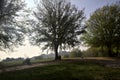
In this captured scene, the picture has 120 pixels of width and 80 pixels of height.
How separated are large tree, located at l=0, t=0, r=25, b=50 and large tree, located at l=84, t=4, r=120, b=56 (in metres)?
17.2

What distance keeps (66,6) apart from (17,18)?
10215mm

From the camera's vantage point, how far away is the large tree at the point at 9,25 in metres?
19.9

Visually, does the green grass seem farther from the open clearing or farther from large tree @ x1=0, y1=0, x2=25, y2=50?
large tree @ x1=0, y1=0, x2=25, y2=50

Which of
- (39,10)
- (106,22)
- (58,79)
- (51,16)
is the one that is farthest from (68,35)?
(58,79)

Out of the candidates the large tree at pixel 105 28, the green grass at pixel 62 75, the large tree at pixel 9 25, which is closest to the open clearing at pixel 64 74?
the green grass at pixel 62 75

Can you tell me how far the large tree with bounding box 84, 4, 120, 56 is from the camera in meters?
32.9

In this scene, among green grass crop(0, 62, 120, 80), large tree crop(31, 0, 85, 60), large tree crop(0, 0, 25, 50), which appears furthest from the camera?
large tree crop(31, 0, 85, 60)

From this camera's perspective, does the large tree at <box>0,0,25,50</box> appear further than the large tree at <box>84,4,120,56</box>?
No

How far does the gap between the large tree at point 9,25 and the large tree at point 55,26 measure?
633 cm

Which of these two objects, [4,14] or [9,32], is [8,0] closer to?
[4,14]

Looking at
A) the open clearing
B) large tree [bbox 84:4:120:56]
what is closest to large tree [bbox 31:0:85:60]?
large tree [bbox 84:4:120:56]

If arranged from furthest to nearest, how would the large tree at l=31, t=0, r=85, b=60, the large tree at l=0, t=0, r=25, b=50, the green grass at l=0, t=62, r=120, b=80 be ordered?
1. the large tree at l=31, t=0, r=85, b=60
2. the large tree at l=0, t=0, r=25, b=50
3. the green grass at l=0, t=62, r=120, b=80

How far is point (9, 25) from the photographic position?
21031 millimetres

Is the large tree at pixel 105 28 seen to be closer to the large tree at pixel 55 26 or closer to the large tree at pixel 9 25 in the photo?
the large tree at pixel 55 26
